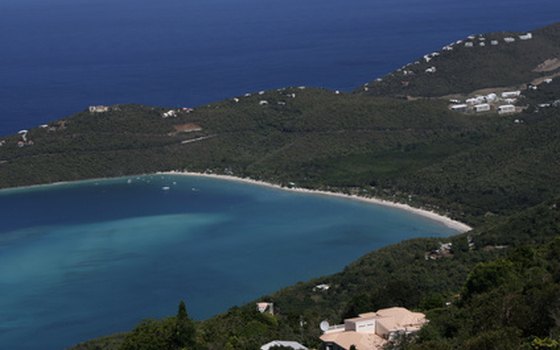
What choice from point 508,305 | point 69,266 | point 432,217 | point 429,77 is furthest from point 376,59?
point 508,305

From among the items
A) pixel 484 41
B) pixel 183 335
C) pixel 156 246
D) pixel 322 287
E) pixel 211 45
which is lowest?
pixel 211 45

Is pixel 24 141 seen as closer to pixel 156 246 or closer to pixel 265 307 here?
pixel 156 246

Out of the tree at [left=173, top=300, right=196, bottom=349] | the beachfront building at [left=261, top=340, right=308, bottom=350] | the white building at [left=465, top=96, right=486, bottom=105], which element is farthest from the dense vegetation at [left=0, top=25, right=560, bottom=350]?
the white building at [left=465, top=96, right=486, bottom=105]

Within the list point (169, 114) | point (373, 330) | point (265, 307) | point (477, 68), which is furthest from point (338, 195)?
point (373, 330)

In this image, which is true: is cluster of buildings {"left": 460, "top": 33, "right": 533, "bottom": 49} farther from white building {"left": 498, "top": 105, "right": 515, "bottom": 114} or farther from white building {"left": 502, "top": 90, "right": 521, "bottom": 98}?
white building {"left": 498, "top": 105, "right": 515, "bottom": 114}

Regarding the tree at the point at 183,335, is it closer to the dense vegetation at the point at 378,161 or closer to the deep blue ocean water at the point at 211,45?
the dense vegetation at the point at 378,161

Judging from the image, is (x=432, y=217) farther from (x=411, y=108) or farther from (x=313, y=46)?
(x=313, y=46)
